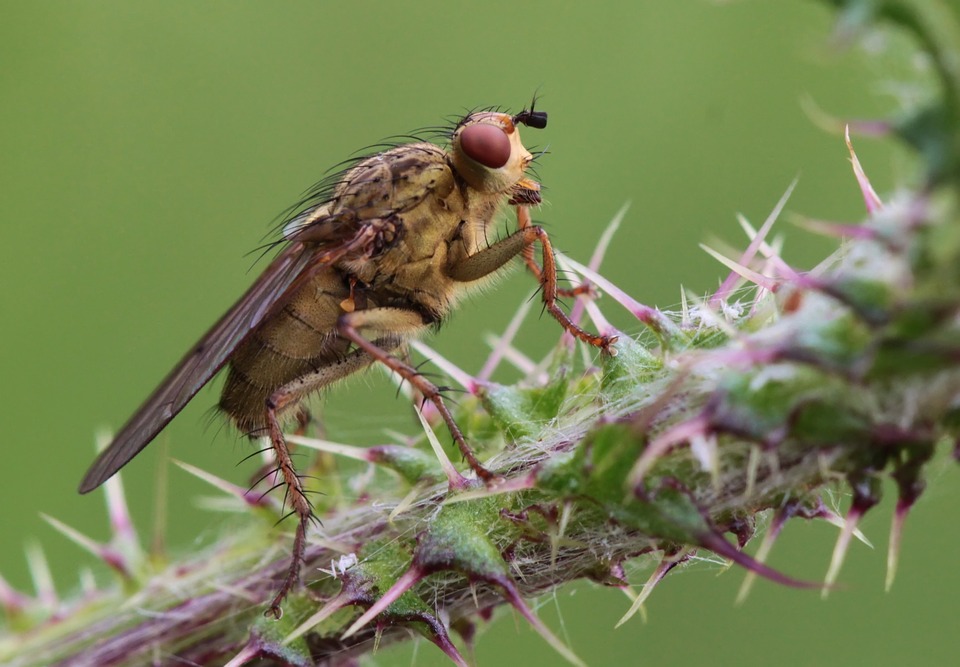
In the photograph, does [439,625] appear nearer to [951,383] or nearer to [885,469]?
[885,469]

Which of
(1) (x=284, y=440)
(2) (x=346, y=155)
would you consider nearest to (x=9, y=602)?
(1) (x=284, y=440)

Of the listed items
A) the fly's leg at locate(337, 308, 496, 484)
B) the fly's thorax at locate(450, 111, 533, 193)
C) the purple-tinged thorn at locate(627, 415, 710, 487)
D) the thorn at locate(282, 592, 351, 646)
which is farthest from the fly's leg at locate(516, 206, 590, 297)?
the purple-tinged thorn at locate(627, 415, 710, 487)

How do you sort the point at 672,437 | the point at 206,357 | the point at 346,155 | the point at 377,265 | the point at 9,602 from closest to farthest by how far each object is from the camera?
the point at 672,437
the point at 9,602
the point at 206,357
the point at 377,265
the point at 346,155

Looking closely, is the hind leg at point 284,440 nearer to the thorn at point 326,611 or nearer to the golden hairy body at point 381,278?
the golden hairy body at point 381,278

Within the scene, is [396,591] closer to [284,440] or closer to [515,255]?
[284,440]

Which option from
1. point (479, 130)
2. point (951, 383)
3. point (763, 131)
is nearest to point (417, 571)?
point (951, 383)
